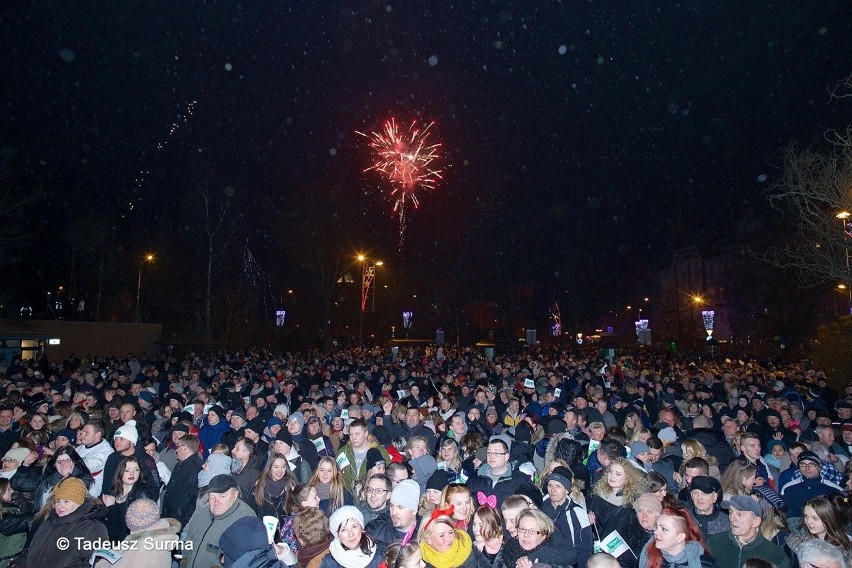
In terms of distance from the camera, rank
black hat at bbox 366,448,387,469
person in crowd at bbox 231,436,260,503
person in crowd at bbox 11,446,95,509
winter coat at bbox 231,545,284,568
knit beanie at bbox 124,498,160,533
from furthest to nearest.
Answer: black hat at bbox 366,448,387,469
person in crowd at bbox 231,436,260,503
person in crowd at bbox 11,446,95,509
knit beanie at bbox 124,498,160,533
winter coat at bbox 231,545,284,568

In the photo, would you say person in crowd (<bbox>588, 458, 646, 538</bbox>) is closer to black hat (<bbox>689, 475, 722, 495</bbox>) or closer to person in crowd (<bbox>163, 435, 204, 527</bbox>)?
black hat (<bbox>689, 475, 722, 495</bbox>)

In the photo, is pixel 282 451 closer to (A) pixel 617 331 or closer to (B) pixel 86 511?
(B) pixel 86 511

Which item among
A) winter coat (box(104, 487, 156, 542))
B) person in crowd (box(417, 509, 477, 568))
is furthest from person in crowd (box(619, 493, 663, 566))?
winter coat (box(104, 487, 156, 542))

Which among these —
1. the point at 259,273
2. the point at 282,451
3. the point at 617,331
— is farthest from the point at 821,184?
the point at 617,331

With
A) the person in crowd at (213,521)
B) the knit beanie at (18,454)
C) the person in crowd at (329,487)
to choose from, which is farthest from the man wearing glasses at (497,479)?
the knit beanie at (18,454)

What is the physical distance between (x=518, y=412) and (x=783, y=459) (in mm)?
4829

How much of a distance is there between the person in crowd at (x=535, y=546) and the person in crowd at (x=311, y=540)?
1.38 meters

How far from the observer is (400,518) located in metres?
4.68

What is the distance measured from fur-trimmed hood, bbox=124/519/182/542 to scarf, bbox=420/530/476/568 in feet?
6.65

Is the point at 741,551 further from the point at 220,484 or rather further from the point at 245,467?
the point at 245,467

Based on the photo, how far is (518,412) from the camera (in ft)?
37.1

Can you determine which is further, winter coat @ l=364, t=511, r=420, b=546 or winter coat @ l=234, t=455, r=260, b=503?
winter coat @ l=234, t=455, r=260, b=503

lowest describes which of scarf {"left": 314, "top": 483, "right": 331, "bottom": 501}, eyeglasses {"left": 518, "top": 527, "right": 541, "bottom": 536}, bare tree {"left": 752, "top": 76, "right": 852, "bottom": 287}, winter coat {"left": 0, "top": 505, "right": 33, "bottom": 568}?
winter coat {"left": 0, "top": 505, "right": 33, "bottom": 568}

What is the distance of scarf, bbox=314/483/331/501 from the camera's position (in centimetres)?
560
